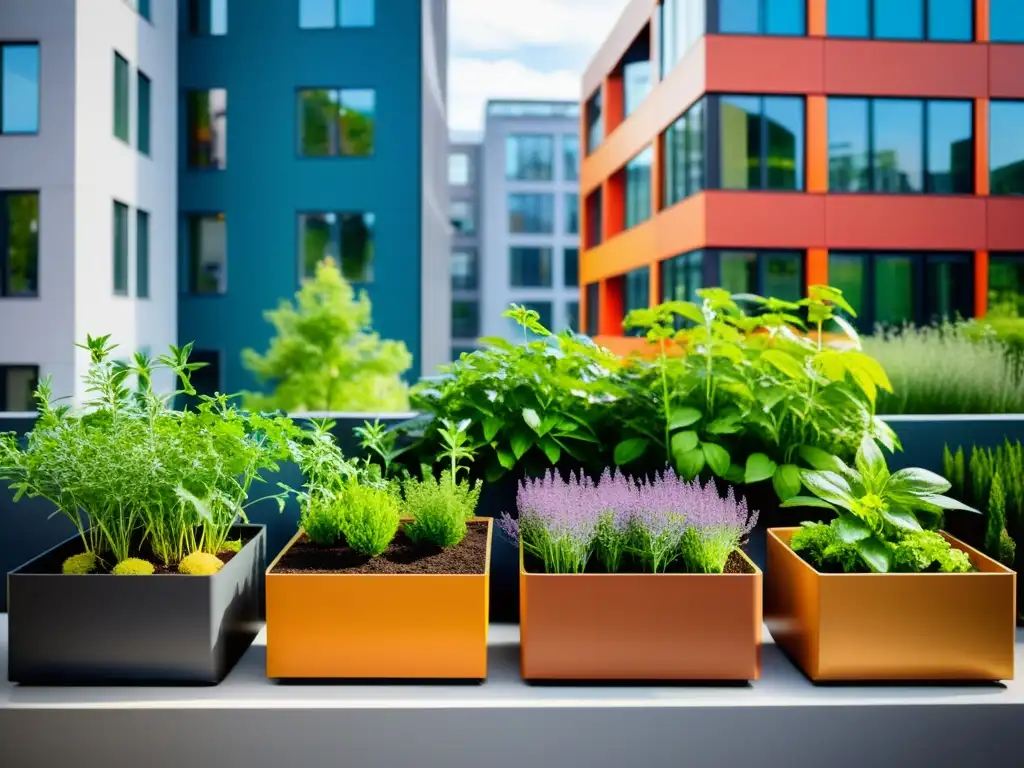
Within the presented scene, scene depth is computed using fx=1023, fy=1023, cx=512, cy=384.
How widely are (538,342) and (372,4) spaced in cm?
1646

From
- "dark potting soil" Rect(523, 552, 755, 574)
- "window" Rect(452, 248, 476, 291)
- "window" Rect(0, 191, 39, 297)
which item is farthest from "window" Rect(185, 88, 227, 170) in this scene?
"window" Rect(452, 248, 476, 291)

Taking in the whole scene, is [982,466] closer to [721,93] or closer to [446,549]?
[446,549]

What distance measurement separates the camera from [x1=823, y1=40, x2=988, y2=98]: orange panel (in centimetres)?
1670

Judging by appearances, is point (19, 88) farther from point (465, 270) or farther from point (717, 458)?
point (465, 270)

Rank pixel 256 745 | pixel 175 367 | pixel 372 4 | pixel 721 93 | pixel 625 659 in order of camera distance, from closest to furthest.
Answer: pixel 256 745 → pixel 625 659 → pixel 175 367 → pixel 721 93 → pixel 372 4

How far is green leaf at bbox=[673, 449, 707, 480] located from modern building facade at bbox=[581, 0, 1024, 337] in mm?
13986

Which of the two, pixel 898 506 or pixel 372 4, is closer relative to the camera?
pixel 898 506

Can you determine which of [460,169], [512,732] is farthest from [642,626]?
[460,169]

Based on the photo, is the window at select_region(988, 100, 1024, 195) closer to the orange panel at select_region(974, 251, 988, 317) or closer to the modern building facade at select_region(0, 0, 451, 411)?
the orange panel at select_region(974, 251, 988, 317)

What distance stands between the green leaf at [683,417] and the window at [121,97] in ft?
46.6

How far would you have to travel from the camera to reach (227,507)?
2533mm

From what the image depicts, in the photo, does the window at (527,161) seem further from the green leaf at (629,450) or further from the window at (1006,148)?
the green leaf at (629,450)

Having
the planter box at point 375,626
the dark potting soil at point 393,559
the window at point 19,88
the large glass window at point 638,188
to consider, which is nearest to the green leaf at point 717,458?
the dark potting soil at point 393,559

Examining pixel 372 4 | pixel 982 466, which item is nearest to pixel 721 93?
pixel 372 4
